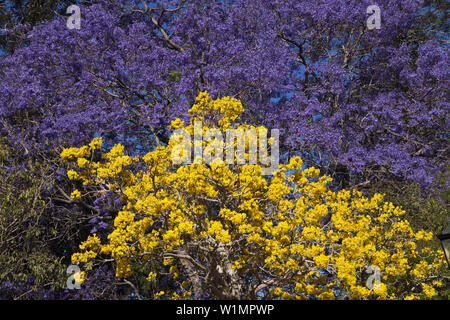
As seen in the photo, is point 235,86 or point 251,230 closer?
point 251,230

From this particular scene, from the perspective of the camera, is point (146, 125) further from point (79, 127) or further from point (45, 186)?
point (45, 186)

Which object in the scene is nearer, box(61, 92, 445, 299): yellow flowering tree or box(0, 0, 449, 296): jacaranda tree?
Result: box(61, 92, 445, 299): yellow flowering tree

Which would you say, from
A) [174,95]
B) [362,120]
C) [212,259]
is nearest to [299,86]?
[362,120]

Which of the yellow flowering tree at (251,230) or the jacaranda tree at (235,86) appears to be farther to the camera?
the jacaranda tree at (235,86)

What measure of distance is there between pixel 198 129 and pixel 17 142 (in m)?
5.46

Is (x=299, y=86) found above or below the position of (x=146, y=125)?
above

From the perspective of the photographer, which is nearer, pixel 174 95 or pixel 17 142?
pixel 17 142

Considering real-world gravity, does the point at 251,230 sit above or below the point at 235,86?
below

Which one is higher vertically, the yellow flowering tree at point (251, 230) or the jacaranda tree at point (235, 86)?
the jacaranda tree at point (235, 86)

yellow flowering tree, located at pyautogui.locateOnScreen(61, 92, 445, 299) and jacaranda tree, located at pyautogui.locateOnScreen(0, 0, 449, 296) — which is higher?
jacaranda tree, located at pyautogui.locateOnScreen(0, 0, 449, 296)
